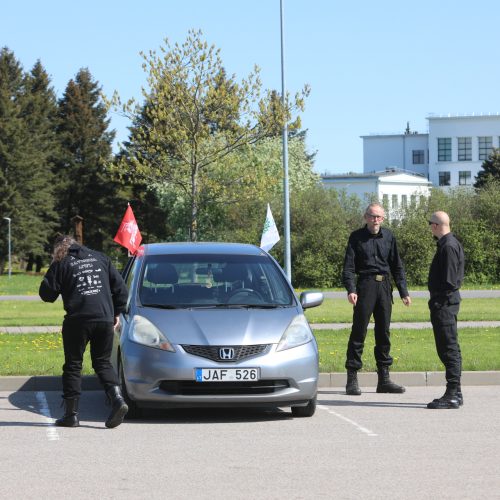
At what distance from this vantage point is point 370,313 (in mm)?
12617

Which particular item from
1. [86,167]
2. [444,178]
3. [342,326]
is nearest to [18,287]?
[342,326]

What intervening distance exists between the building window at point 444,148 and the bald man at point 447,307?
134 metres

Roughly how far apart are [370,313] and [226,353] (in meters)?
2.66

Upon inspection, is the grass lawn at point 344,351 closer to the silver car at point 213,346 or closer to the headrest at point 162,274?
the headrest at point 162,274

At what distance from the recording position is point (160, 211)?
84562 mm

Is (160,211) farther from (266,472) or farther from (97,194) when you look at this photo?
(266,472)

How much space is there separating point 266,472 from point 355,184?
11290cm

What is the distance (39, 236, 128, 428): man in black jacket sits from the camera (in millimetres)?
10352

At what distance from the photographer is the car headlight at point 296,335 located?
35.0ft

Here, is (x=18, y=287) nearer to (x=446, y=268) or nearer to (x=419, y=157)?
(x=446, y=268)

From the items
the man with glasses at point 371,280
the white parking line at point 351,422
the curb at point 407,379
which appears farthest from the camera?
the curb at point 407,379

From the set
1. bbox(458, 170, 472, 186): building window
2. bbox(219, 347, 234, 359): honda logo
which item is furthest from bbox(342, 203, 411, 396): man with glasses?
bbox(458, 170, 472, 186): building window

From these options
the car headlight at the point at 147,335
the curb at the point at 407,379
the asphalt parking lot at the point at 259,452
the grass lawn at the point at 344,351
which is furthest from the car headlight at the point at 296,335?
the grass lawn at the point at 344,351

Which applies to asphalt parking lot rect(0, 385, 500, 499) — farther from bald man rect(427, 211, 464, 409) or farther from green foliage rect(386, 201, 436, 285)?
green foliage rect(386, 201, 436, 285)
